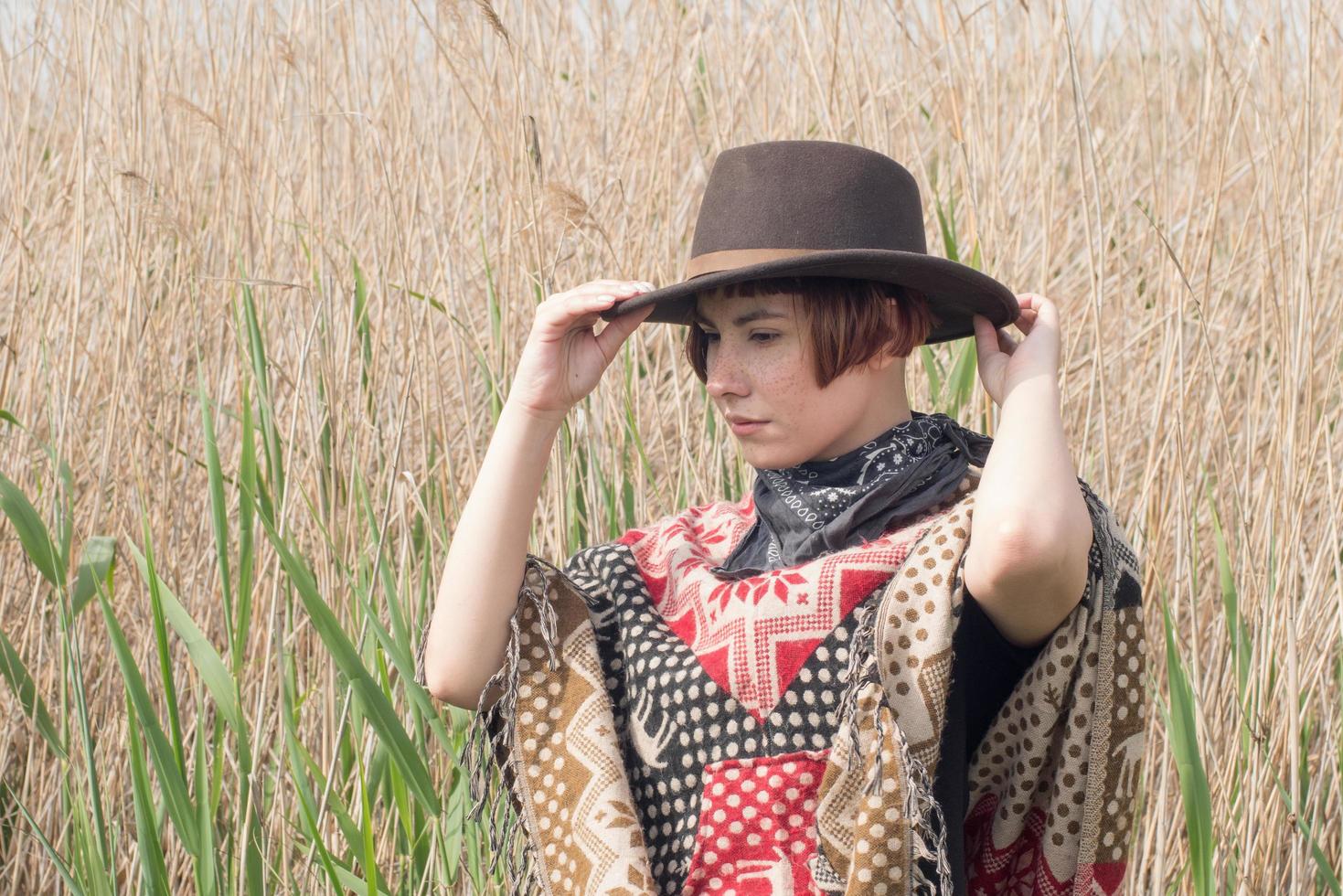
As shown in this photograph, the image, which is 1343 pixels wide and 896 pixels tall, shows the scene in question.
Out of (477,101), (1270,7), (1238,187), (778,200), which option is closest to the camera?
(778,200)

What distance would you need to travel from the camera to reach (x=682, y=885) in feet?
3.51

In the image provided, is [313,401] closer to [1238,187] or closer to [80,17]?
[80,17]

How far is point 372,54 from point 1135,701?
1683 mm

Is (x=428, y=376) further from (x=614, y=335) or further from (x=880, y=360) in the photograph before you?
(x=880, y=360)

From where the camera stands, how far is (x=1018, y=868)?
1109mm

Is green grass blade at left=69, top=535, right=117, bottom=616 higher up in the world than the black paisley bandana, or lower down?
lower down

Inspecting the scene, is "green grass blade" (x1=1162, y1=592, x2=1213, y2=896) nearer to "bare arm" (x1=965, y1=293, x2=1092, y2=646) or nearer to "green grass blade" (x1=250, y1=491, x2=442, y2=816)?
"bare arm" (x1=965, y1=293, x2=1092, y2=646)

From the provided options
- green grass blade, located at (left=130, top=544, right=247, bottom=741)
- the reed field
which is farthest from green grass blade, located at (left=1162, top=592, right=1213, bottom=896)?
green grass blade, located at (left=130, top=544, right=247, bottom=741)

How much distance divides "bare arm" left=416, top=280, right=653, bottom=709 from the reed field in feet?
0.61

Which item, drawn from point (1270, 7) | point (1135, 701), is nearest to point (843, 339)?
point (1135, 701)

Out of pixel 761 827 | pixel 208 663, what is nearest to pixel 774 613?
pixel 761 827

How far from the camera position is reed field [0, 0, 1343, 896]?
59.2 inches

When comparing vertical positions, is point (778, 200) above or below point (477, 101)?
below

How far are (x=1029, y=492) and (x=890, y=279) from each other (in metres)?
0.23
